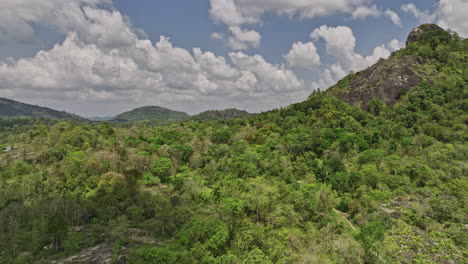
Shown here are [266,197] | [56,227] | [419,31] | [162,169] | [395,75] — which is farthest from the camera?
[419,31]

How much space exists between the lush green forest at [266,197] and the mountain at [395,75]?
34.3 ft

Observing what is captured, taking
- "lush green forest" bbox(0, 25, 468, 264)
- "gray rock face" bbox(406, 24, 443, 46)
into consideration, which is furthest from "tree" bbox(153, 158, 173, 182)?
"gray rock face" bbox(406, 24, 443, 46)

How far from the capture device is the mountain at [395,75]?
86.7 meters

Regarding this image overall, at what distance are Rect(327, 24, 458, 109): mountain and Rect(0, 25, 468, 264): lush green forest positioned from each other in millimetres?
10467

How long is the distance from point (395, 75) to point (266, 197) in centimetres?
8236

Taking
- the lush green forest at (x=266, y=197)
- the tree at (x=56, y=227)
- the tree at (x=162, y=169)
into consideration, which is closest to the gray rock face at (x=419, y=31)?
the lush green forest at (x=266, y=197)

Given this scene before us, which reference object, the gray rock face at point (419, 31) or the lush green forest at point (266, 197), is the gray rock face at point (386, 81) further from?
the gray rock face at point (419, 31)

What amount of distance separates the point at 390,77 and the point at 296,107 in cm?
3580

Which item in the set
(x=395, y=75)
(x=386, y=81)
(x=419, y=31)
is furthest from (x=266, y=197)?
(x=419, y=31)

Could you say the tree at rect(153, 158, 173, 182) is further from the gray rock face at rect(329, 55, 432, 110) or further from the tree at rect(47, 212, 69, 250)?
the gray rock face at rect(329, 55, 432, 110)

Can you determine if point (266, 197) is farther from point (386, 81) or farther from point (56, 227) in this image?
point (386, 81)

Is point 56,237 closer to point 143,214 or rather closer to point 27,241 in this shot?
point 27,241

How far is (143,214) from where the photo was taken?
41969mm

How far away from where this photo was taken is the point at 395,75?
291 ft
